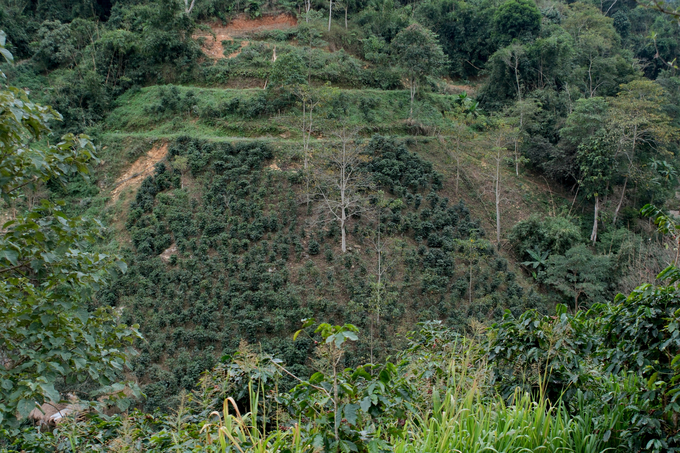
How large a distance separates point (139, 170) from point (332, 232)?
27.9 ft

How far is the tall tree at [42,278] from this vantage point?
327 centimetres

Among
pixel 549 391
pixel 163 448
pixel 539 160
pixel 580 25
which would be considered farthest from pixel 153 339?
pixel 580 25

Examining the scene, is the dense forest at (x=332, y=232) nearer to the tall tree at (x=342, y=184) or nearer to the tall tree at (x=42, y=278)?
the tall tree at (x=42, y=278)

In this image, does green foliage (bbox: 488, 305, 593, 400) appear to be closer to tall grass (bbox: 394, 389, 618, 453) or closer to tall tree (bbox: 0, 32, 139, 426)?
tall grass (bbox: 394, 389, 618, 453)

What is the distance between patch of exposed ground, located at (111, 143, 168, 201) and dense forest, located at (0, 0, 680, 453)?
0.13m

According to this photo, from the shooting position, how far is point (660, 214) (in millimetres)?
3602

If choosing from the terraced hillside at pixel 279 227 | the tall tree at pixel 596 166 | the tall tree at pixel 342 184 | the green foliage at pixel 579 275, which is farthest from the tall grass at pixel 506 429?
the tall tree at pixel 596 166

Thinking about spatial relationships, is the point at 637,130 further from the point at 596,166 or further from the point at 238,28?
the point at 238,28

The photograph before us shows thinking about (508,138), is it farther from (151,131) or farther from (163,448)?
(163,448)

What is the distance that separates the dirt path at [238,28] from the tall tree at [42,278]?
71.8ft

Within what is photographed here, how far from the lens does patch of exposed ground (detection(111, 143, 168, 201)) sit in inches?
687

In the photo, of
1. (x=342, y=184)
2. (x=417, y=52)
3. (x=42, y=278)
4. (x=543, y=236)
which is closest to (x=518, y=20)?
(x=417, y=52)

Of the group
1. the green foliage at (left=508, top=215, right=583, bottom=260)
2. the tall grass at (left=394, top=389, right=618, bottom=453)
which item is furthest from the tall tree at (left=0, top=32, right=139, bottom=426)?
the green foliage at (left=508, top=215, right=583, bottom=260)

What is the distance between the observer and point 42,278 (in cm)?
369
